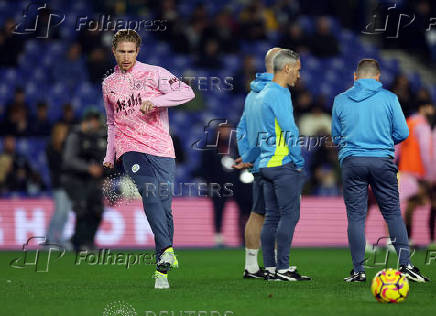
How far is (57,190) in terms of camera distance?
1661 cm

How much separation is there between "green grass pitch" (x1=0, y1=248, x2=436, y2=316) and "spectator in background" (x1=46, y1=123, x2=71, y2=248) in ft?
11.6

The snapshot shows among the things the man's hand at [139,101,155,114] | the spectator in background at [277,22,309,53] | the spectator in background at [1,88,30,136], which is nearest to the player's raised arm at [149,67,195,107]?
the man's hand at [139,101,155,114]

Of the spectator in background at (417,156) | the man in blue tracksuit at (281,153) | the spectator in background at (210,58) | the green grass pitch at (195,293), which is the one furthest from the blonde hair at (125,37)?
the spectator in background at (210,58)

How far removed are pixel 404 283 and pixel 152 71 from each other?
3168 millimetres

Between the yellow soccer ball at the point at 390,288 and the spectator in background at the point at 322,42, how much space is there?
15.9 meters

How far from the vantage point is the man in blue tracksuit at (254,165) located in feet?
33.5

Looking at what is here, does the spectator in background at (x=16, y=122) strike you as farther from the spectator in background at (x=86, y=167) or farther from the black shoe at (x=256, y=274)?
the black shoe at (x=256, y=274)

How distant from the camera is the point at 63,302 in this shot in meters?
8.20

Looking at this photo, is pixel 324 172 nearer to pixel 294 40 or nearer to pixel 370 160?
pixel 294 40

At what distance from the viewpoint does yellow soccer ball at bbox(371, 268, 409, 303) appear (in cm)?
798

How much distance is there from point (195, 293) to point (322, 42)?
1553 cm

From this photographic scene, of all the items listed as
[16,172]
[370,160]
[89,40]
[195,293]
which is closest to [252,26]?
[89,40]

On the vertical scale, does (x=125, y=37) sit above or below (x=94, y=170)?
above

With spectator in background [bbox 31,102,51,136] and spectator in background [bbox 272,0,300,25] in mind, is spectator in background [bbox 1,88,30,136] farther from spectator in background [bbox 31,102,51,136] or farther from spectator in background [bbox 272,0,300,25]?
spectator in background [bbox 272,0,300,25]
